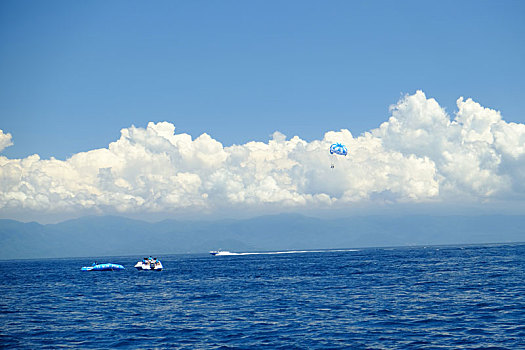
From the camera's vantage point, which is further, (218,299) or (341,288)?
(341,288)

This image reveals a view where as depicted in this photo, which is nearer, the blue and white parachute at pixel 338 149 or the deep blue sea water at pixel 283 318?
the deep blue sea water at pixel 283 318

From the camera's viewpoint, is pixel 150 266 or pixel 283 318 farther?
pixel 150 266

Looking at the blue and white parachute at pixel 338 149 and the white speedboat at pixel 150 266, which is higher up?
the blue and white parachute at pixel 338 149

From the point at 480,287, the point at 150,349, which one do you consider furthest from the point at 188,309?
the point at 480,287

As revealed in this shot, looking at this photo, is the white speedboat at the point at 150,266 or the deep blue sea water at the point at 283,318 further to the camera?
the white speedboat at the point at 150,266

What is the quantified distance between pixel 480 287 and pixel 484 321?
27.0 m

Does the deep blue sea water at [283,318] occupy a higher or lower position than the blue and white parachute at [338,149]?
lower

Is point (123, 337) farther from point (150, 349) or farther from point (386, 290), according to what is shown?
point (386, 290)

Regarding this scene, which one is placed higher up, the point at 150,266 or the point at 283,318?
the point at 283,318

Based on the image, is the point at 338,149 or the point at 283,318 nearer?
the point at 283,318

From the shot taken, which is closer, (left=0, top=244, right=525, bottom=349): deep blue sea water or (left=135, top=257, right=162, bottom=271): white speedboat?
(left=0, top=244, right=525, bottom=349): deep blue sea water

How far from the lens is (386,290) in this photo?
6938 centimetres

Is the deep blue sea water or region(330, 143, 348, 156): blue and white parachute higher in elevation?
region(330, 143, 348, 156): blue and white parachute

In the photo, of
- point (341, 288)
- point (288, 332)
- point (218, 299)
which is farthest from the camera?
point (341, 288)
